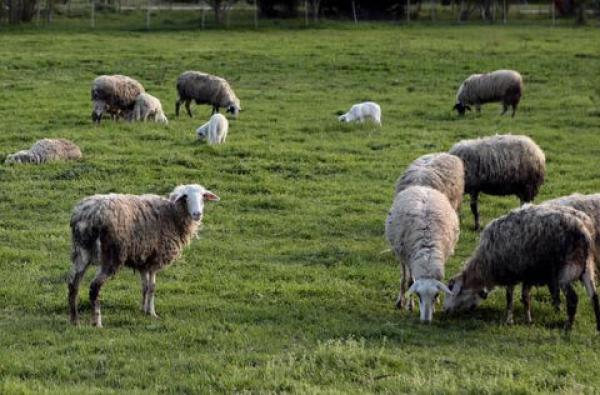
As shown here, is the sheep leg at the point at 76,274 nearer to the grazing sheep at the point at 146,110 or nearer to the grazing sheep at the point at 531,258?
the grazing sheep at the point at 531,258

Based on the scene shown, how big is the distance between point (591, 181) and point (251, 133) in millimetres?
7635

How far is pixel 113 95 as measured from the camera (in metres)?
22.8

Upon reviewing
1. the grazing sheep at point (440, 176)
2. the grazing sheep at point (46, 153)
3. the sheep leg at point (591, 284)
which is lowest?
the sheep leg at point (591, 284)

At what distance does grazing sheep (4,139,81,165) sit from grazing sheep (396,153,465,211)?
722cm

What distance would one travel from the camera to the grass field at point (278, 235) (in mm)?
8766

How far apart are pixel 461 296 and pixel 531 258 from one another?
1.06 meters

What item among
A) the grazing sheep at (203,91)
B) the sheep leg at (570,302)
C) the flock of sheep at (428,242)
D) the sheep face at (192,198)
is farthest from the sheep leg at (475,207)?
the grazing sheep at (203,91)

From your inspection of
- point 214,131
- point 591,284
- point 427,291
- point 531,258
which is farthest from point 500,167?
point 214,131

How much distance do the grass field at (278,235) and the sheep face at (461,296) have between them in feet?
0.54

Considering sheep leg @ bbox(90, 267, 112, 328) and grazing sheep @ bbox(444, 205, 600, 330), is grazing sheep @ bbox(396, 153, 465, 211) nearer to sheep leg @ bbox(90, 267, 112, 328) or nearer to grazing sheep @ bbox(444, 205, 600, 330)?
grazing sheep @ bbox(444, 205, 600, 330)

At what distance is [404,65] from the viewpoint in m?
33.7

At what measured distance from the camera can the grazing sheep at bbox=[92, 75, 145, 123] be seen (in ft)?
74.1

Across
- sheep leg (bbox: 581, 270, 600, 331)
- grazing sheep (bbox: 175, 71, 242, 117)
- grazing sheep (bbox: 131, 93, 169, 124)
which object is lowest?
sheep leg (bbox: 581, 270, 600, 331)

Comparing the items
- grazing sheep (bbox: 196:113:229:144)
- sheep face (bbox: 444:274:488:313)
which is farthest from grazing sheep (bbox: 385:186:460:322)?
grazing sheep (bbox: 196:113:229:144)
